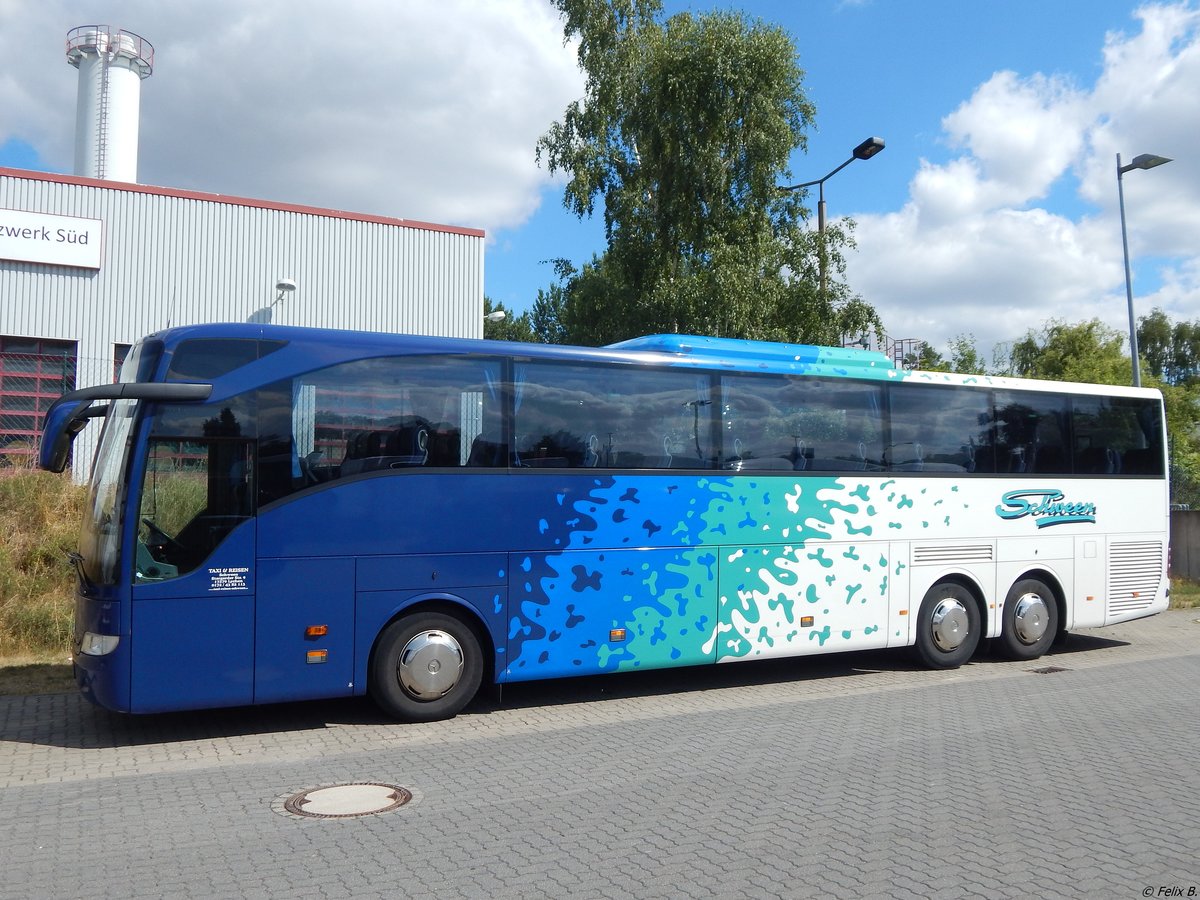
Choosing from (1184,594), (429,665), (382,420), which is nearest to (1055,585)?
(429,665)

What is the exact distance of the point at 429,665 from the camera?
29.2 ft

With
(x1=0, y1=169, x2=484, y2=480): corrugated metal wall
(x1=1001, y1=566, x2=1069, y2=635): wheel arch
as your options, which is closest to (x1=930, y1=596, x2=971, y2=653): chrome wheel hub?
(x1=1001, y1=566, x2=1069, y2=635): wheel arch

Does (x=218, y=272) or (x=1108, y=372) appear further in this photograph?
(x=1108, y=372)

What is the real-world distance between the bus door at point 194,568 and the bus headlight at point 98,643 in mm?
164

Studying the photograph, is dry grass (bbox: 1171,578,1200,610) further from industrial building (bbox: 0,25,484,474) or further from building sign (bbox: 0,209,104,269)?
building sign (bbox: 0,209,104,269)

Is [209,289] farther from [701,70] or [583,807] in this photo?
[583,807]

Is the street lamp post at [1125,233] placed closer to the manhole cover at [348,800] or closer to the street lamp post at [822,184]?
the street lamp post at [822,184]

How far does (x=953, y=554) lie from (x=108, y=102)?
98.7 feet

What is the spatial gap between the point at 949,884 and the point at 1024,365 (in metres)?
50.2

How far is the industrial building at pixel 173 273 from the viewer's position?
1994 centimetres

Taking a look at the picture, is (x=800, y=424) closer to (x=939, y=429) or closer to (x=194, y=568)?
(x=939, y=429)

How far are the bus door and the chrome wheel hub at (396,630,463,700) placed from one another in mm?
1333

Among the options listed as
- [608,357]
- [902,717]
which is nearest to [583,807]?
[902,717]

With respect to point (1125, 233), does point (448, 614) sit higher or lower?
lower
